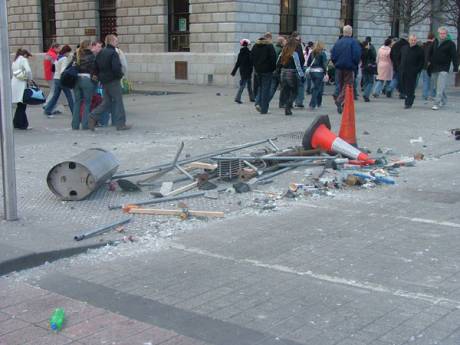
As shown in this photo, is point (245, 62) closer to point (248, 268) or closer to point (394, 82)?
point (394, 82)

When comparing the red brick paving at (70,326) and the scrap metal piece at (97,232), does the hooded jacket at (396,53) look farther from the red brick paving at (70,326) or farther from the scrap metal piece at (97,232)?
the red brick paving at (70,326)

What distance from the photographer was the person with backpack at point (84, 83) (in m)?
12.4

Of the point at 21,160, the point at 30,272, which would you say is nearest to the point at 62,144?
the point at 21,160

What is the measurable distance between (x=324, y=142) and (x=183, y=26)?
19.2m

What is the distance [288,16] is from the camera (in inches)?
1102

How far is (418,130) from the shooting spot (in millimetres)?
13047

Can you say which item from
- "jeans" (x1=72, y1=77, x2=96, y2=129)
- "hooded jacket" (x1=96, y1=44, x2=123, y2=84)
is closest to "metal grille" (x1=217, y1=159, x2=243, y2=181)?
"hooded jacket" (x1=96, y1=44, x2=123, y2=84)

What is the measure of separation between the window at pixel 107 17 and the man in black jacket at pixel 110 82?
59.2ft

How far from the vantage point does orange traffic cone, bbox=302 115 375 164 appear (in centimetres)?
923

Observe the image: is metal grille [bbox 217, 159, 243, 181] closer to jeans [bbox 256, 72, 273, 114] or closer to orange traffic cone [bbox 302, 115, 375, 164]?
orange traffic cone [bbox 302, 115, 375, 164]

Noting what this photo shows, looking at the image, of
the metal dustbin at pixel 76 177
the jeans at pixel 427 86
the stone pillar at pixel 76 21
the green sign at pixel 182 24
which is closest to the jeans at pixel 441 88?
the jeans at pixel 427 86

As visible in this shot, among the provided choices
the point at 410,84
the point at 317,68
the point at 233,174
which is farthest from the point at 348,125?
the point at 410,84

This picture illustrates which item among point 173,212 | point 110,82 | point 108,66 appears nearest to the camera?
point 173,212

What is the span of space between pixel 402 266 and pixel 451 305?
2.76 feet
